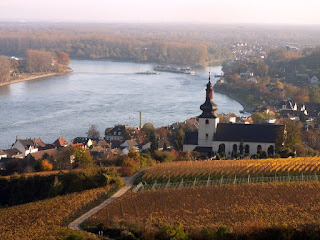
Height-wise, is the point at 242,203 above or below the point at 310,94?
above

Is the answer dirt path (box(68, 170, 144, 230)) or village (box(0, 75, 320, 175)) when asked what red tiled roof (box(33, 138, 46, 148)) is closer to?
village (box(0, 75, 320, 175))

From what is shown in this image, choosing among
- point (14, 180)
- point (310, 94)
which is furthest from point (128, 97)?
point (14, 180)

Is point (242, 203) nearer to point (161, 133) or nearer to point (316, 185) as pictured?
point (316, 185)

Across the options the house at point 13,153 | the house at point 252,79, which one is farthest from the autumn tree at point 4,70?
the house at point 13,153

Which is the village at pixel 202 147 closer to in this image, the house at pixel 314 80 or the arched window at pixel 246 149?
the arched window at pixel 246 149

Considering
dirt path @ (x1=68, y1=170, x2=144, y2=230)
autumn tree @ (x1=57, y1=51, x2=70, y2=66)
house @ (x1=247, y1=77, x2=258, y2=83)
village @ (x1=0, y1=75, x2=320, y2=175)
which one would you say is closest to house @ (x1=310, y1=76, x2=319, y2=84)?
house @ (x1=247, y1=77, x2=258, y2=83)

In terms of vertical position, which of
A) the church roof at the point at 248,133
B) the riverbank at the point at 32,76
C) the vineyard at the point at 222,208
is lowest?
A: the riverbank at the point at 32,76
